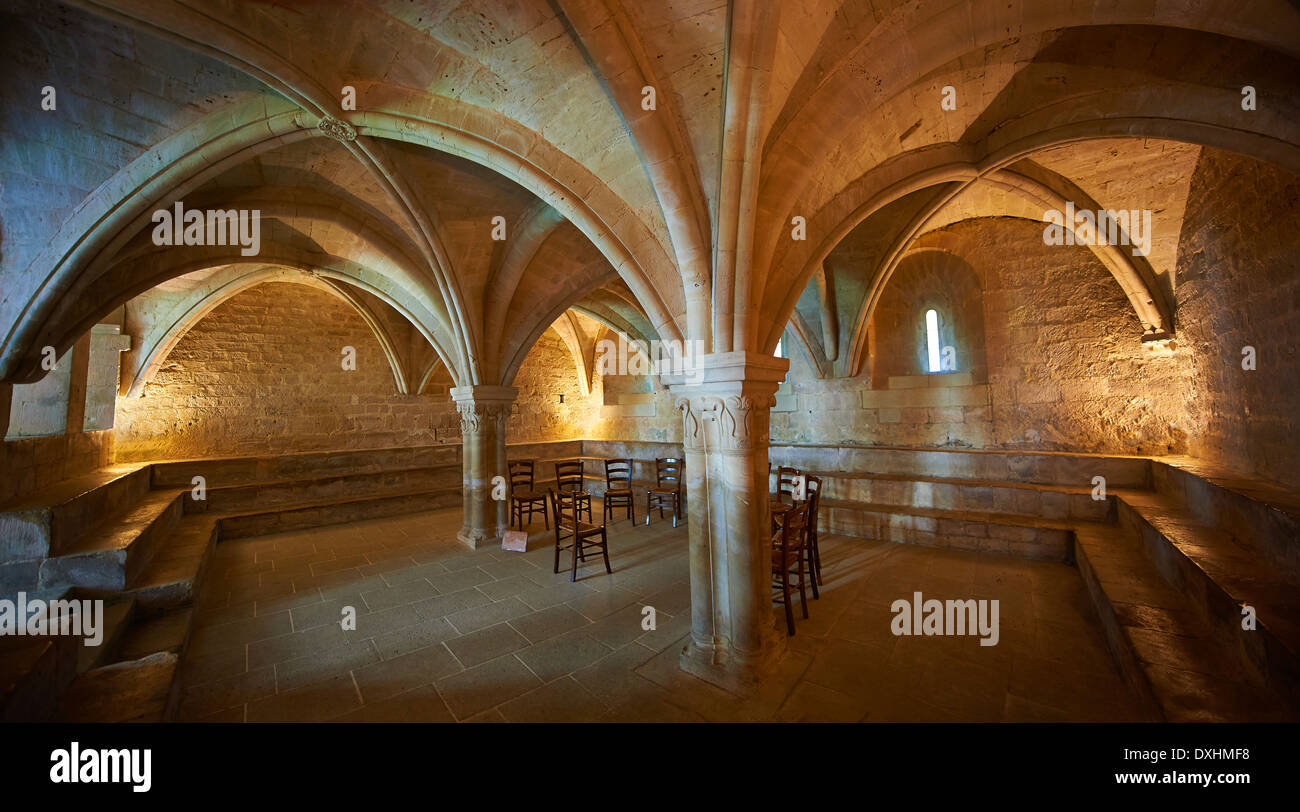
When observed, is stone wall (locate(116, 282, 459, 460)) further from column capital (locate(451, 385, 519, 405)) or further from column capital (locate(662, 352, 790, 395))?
column capital (locate(662, 352, 790, 395))

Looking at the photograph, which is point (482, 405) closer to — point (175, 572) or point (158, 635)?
point (175, 572)

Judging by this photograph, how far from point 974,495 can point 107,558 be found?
346 inches

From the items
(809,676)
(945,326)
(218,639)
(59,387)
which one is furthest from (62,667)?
(945,326)

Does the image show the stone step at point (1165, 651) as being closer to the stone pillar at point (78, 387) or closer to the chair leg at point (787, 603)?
the chair leg at point (787, 603)

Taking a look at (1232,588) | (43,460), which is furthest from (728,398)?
(43,460)

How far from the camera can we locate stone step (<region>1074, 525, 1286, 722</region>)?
2004 mm

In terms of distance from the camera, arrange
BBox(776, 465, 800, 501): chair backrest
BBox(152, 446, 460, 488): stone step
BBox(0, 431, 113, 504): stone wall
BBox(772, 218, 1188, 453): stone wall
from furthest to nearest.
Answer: BBox(152, 446, 460, 488): stone step → BBox(772, 218, 1188, 453): stone wall → BBox(776, 465, 800, 501): chair backrest → BBox(0, 431, 113, 504): stone wall

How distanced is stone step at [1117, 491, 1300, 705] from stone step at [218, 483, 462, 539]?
944cm

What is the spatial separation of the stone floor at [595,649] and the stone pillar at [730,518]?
0.22 m

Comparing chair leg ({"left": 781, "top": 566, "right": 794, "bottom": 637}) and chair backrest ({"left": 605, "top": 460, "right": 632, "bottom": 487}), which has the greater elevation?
chair backrest ({"left": 605, "top": 460, "right": 632, "bottom": 487})

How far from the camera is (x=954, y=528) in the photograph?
5262 mm

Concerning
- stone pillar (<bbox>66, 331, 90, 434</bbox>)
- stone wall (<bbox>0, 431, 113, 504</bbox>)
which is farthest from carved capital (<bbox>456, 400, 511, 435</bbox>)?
stone pillar (<bbox>66, 331, 90, 434</bbox>)

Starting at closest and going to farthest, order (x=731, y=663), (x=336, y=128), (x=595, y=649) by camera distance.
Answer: (x=731, y=663), (x=595, y=649), (x=336, y=128)

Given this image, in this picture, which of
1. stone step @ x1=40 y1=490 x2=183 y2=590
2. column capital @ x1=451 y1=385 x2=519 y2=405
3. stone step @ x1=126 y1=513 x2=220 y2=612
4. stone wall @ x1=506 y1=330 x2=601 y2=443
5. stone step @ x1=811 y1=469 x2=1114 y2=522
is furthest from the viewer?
stone wall @ x1=506 y1=330 x2=601 y2=443
